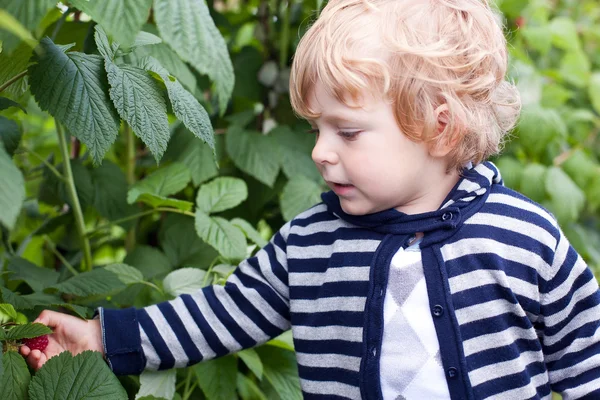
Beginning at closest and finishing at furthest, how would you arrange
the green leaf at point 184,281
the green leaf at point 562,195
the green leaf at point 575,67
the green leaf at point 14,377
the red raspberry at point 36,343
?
the green leaf at point 14,377, the red raspberry at point 36,343, the green leaf at point 184,281, the green leaf at point 562,195, the green leaf at point 575,67

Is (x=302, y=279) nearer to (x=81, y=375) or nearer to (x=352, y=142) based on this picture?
(x=352, y=142)

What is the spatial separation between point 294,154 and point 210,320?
1.96ft

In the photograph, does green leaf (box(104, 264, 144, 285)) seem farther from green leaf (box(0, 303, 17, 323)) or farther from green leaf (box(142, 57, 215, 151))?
green leaf (box(142, 57, 215, 151))

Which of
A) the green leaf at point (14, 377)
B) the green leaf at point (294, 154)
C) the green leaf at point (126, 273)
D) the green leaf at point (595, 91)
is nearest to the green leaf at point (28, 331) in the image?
the green leaf at point (14, 377)

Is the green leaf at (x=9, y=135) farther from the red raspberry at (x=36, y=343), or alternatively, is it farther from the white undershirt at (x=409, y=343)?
the white undershirt at (x=409, y=343)

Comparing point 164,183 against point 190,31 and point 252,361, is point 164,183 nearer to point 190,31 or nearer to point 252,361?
point 252,361

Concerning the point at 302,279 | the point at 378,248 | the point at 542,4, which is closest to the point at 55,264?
the point at 302,279

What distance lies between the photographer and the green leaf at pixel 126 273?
1.30 metres

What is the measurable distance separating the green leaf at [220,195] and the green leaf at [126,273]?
17 centimetres

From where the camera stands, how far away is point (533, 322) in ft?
3.82

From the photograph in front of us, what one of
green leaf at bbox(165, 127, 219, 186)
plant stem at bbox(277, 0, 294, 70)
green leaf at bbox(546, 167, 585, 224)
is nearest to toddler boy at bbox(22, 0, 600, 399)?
green leaf at bbox(165, 127, 219, 186)

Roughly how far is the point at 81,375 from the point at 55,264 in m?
0.82

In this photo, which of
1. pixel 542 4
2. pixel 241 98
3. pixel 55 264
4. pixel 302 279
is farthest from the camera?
pixel 542 4

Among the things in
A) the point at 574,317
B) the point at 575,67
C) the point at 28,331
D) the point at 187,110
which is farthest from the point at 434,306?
the point at 575,67
